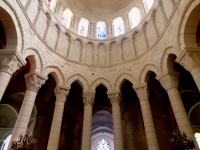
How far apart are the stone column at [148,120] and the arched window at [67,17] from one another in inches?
333

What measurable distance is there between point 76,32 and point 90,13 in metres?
3.51

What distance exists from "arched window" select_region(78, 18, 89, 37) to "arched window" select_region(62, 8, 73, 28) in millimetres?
1136

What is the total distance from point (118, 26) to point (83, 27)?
3.42m

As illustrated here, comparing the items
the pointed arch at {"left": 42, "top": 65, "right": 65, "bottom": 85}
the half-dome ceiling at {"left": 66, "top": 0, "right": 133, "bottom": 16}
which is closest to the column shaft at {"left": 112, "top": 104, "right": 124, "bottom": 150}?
the pointed arch at {"left": 42, "top": 65, "right": 65, "bottom": 85}

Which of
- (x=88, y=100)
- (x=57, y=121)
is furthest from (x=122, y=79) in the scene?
(x=57, y=121)

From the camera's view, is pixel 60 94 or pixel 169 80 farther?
pixel 60 94

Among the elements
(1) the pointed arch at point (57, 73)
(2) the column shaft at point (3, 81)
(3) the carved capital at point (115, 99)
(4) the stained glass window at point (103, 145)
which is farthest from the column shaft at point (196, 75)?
(4) the stained glass window at point (103, 145)

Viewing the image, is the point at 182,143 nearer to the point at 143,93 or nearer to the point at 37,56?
the point at 143,93

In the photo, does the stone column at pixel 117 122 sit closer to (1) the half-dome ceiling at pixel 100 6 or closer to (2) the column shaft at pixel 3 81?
(2) the column shaft at pixel 3 81

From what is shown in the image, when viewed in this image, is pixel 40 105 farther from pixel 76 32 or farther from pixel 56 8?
pixel 56 8

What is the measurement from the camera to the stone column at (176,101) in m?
6.73

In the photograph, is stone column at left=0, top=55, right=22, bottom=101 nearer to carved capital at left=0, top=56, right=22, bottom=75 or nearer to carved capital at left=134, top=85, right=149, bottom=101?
carved capital at left=0, top=56, right=22, bottom=75

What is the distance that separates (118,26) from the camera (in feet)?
46.9

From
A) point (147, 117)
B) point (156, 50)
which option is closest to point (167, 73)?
point (156, 50)
